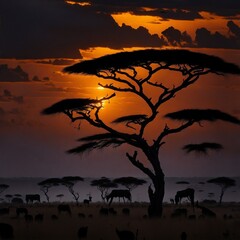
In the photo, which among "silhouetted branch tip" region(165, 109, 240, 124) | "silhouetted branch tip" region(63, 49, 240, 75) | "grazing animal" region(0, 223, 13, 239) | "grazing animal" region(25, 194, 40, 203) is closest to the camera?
"grazing animal" region(0, 223, 13, 239)

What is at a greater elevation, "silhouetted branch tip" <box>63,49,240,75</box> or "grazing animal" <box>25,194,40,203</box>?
"silhouetted branch tip" <box>63,49,240,75</box>

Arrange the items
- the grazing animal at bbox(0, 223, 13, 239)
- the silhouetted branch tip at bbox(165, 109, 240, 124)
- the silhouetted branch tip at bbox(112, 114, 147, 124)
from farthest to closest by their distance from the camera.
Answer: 1. the silhouetted branch tip at bbox(112, 114, 147, 124)
2. the silhouetted branch tip at bbox(165, 109, 240, 124)
3. the grazing animal at bbox(0, 223, 13, 239)

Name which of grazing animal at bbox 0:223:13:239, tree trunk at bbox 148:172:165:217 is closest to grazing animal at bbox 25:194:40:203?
tree trunk at bbox 148:172:165:217

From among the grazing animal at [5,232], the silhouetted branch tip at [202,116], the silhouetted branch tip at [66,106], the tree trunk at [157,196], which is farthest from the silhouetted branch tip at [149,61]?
the grazing animal at [5,232]

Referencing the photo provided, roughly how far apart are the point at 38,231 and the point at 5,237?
9.65ft

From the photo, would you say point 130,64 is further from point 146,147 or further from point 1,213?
point 1,213

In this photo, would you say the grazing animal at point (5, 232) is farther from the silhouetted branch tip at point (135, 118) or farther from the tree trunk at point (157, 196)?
the silhouetted branch tip at point (135, 118)

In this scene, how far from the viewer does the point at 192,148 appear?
1764 inches

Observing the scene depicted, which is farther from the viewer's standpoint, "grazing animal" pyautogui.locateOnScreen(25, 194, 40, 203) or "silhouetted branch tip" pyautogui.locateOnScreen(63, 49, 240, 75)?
"grazing animal" pyautogui.locateOnScreen(25, 194, 40, 203)

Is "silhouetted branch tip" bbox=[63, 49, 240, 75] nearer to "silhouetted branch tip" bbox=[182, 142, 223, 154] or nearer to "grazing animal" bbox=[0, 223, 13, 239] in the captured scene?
"silhouetted branch tip" bbox=[182, 142, 223, 154]

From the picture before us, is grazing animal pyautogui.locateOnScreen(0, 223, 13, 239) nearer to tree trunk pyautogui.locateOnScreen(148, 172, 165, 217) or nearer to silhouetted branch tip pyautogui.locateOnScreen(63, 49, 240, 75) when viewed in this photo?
tree trunk pyautogui.locateOnScreen(148, 172, 165, 217)

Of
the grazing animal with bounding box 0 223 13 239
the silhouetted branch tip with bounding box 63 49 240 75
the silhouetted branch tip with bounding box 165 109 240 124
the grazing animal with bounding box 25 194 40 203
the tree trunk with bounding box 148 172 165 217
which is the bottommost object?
the grazing animal with bounding box 0 223 13 239

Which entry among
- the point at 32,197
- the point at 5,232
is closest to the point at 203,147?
the point at 5,232

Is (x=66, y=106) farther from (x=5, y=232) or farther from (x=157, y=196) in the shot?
(x=5, y=232)
